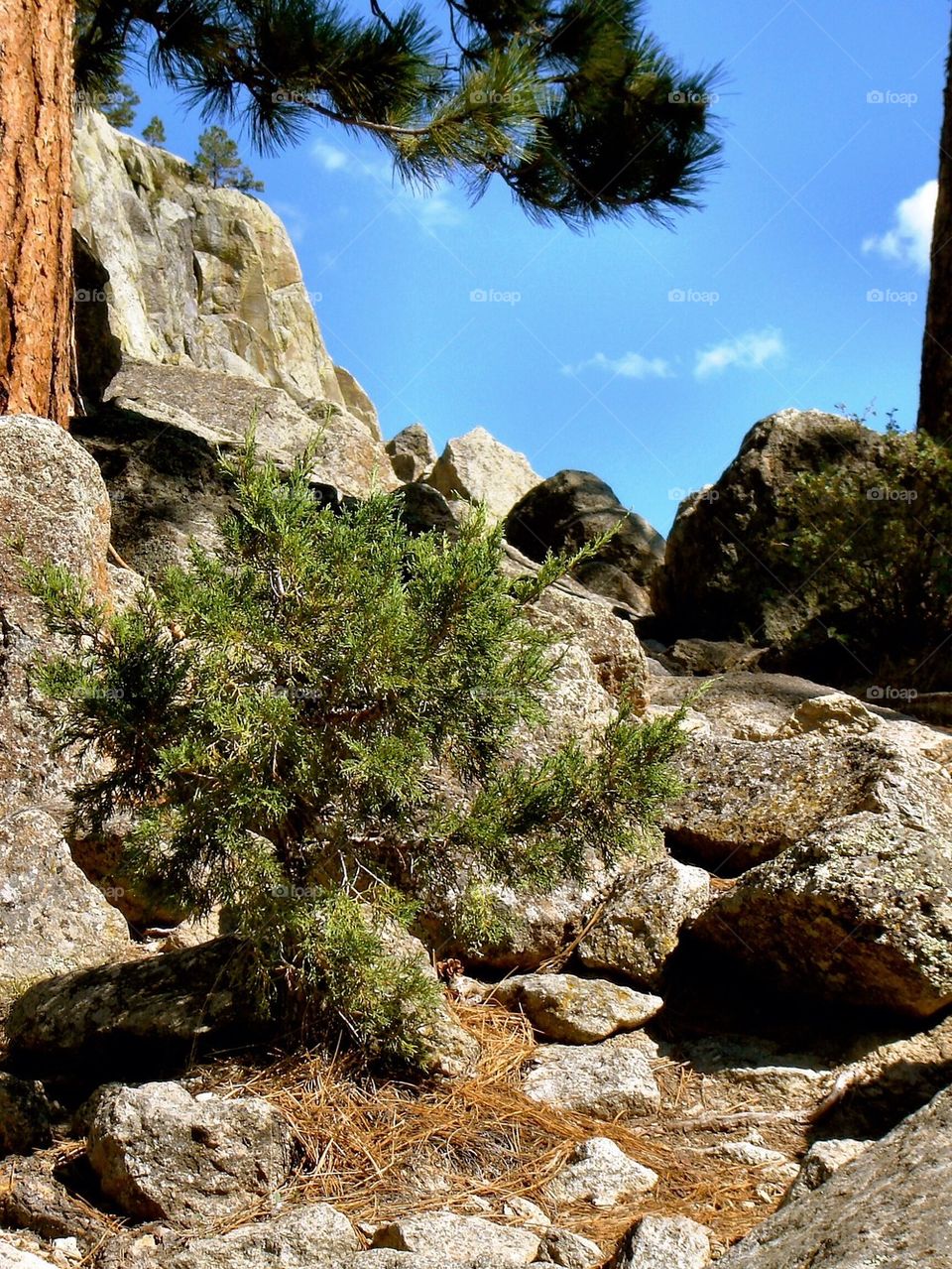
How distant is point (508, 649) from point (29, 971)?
5.48 feet

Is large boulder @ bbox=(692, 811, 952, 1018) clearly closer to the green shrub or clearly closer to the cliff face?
the green shrub

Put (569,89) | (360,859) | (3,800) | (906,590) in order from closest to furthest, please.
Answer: (360,859) → (3,800) → (569,89) → (906,590)

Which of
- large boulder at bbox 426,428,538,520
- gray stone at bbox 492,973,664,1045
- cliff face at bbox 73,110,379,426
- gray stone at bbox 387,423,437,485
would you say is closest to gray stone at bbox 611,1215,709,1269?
gray stone at bbox 492,973,664,1045

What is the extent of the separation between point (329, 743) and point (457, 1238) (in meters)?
1.23

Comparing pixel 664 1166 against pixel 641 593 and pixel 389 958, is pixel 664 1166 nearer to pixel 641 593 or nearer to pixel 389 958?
pixel 389 958

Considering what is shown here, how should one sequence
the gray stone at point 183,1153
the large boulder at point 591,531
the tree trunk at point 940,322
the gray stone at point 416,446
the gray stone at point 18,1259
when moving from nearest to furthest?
the gray stone at point 18,1259, the gray stone at point 183,1153, the tree trunk at point 940,322, the large boulder at point 591,531, the gray stone at point 416,446

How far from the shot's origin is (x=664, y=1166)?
293 cm

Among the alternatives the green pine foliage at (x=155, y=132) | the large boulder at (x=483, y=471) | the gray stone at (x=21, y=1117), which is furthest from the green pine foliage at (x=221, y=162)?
the gray stone at (x=21, y=1117)

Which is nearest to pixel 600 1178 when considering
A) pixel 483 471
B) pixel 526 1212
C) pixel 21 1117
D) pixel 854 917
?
pixel 526 1212

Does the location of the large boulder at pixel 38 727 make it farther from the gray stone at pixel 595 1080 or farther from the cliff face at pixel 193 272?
the cliff face at pixel 193 272

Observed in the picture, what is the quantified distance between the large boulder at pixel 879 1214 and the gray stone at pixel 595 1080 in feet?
3.04

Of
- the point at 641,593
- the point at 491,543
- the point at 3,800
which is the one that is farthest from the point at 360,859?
the point at 641,593

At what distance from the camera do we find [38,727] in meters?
4.17

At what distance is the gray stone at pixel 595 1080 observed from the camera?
10.5 feet
